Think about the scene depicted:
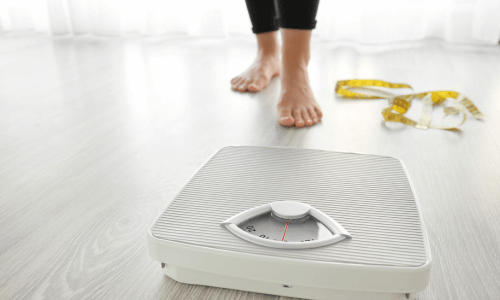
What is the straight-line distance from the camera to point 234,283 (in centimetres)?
37

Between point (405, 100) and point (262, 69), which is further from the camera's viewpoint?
point (262, 69)

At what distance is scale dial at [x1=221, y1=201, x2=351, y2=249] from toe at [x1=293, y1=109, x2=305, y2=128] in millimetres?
391

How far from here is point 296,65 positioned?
0.88m

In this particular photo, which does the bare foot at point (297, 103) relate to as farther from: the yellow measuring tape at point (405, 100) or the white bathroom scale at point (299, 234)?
the white bathroom scale at point (299, 234)

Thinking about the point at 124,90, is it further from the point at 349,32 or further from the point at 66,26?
the point at 66,26

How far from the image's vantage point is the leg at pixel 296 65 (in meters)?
0.81

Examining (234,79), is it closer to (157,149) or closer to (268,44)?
(268,44)

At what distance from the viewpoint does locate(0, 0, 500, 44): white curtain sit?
149 centimetres

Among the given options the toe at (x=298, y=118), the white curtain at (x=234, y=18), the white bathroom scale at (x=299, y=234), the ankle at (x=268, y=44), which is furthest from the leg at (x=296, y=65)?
the white curtain at (x=234, y=18)

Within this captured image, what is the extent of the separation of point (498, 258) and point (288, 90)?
0.53m

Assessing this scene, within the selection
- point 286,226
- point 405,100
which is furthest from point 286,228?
point 405,100

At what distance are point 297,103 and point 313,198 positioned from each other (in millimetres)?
442

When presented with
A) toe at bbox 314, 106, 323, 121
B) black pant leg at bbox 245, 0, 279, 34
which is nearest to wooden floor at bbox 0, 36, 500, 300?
toe at bbox 314, 106, 323, 121

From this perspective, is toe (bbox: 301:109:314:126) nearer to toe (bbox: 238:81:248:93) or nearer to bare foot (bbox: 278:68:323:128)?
bare foot (bbox: 278:68:323:128)
